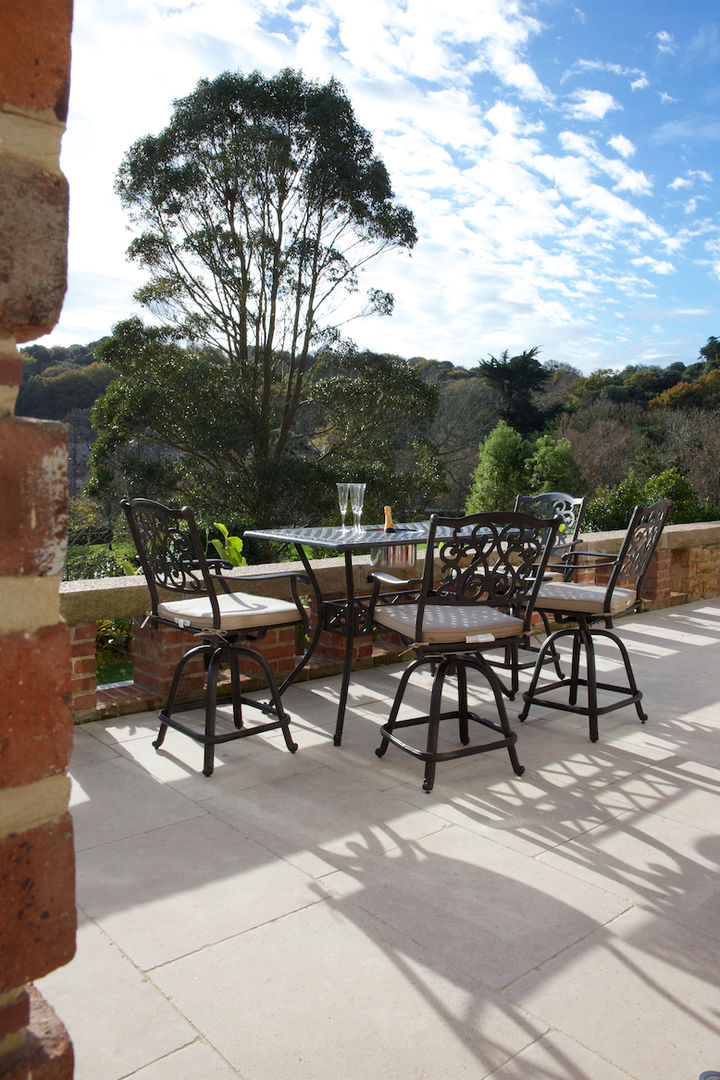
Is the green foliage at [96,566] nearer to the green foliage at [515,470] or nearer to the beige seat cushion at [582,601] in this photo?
the beige seat cushion at [582,601]

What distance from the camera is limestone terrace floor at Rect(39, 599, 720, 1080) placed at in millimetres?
1291

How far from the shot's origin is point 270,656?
132 inches

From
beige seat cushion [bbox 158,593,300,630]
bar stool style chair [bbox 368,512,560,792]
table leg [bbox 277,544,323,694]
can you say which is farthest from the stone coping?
bar stool style chair [bbox 368,512,560,792]

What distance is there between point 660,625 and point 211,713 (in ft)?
11.1

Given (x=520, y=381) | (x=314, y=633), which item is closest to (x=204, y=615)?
(x=314, y=633)

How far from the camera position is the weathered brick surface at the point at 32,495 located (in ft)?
1.68

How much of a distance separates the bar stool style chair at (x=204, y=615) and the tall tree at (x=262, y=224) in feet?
38.5

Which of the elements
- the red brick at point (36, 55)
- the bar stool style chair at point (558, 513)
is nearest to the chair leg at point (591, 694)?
the bar stool style chair at point (558, 513)

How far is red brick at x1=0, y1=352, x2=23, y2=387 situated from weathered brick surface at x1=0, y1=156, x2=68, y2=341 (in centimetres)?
2

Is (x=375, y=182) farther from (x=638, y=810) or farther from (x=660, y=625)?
(x=638, y=810)

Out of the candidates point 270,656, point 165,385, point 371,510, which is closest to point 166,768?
point 270,656

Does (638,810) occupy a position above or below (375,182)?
below

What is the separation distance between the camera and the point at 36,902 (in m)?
0.54

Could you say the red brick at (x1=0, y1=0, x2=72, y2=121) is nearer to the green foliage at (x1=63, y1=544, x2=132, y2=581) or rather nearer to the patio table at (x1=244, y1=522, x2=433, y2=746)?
the patio table at (x1=244, y1=522, x2=433, y2=746)
